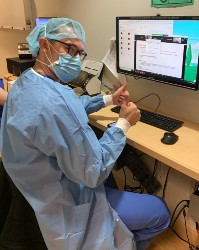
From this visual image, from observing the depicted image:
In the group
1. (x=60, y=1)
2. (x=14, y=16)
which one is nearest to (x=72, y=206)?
(x=60, y=1)

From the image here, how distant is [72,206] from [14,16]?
8.09 feet

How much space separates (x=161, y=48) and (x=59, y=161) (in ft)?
2.87

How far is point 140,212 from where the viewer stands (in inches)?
49.3

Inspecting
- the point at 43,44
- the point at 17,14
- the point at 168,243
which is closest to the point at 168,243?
the point at 168,243

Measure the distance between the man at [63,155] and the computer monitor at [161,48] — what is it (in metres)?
0.36

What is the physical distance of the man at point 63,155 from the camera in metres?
0.96

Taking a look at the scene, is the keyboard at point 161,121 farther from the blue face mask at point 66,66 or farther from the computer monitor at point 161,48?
the blue face mask at point 66,66

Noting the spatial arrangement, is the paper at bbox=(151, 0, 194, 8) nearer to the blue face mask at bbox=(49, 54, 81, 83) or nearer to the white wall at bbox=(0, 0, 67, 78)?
the blue face mask at bbox=(49, 54, 81, 83)

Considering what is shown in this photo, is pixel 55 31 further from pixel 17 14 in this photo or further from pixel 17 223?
pixel 17 14

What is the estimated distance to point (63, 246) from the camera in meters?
1.08

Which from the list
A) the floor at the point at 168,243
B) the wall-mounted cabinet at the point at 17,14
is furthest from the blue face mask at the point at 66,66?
the wall-mounted cabinet at the point at 17,14

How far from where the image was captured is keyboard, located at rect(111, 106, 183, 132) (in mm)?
1418

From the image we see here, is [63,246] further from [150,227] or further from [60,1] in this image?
[60,1]

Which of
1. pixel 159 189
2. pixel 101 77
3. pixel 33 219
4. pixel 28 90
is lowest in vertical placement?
pixel 159 189
